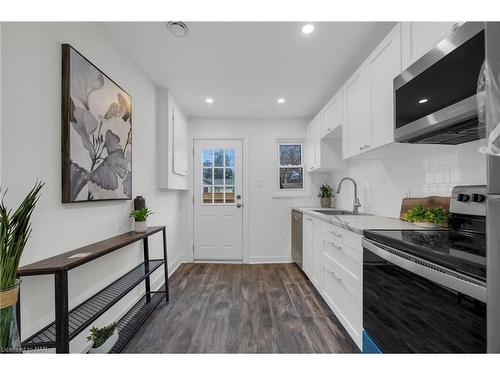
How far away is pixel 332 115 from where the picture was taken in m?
2.69

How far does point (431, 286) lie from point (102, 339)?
189 cm

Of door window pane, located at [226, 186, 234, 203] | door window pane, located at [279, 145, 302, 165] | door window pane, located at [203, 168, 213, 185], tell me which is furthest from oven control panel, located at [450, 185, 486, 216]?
door window pane, located at [203, 168, 213, 185]

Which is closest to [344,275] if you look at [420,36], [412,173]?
[412,173]

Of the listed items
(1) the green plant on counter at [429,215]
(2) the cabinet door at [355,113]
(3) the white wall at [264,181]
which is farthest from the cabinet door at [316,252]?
(3) the white wall at [264,181]

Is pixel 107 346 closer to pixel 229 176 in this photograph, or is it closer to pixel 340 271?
pixel 340 271

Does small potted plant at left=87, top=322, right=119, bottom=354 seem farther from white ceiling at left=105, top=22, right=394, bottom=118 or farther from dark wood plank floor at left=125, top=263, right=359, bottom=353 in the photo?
white ceiling at left=105, top=22, right=394, bottom=118

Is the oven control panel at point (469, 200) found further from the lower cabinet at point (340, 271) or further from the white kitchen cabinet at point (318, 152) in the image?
the white kitchen cabinet at point (318, 152)

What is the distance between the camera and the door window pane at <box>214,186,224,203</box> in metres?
3.90

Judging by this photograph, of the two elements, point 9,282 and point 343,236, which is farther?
point 343,236

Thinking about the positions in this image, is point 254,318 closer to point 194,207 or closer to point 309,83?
point 194,207

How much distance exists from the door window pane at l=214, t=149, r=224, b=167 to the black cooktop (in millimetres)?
2877

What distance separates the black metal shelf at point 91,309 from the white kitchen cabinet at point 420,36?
2.42 metres

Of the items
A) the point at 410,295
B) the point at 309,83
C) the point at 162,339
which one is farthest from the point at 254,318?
the point at 309,83

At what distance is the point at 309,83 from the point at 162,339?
2934 mm
